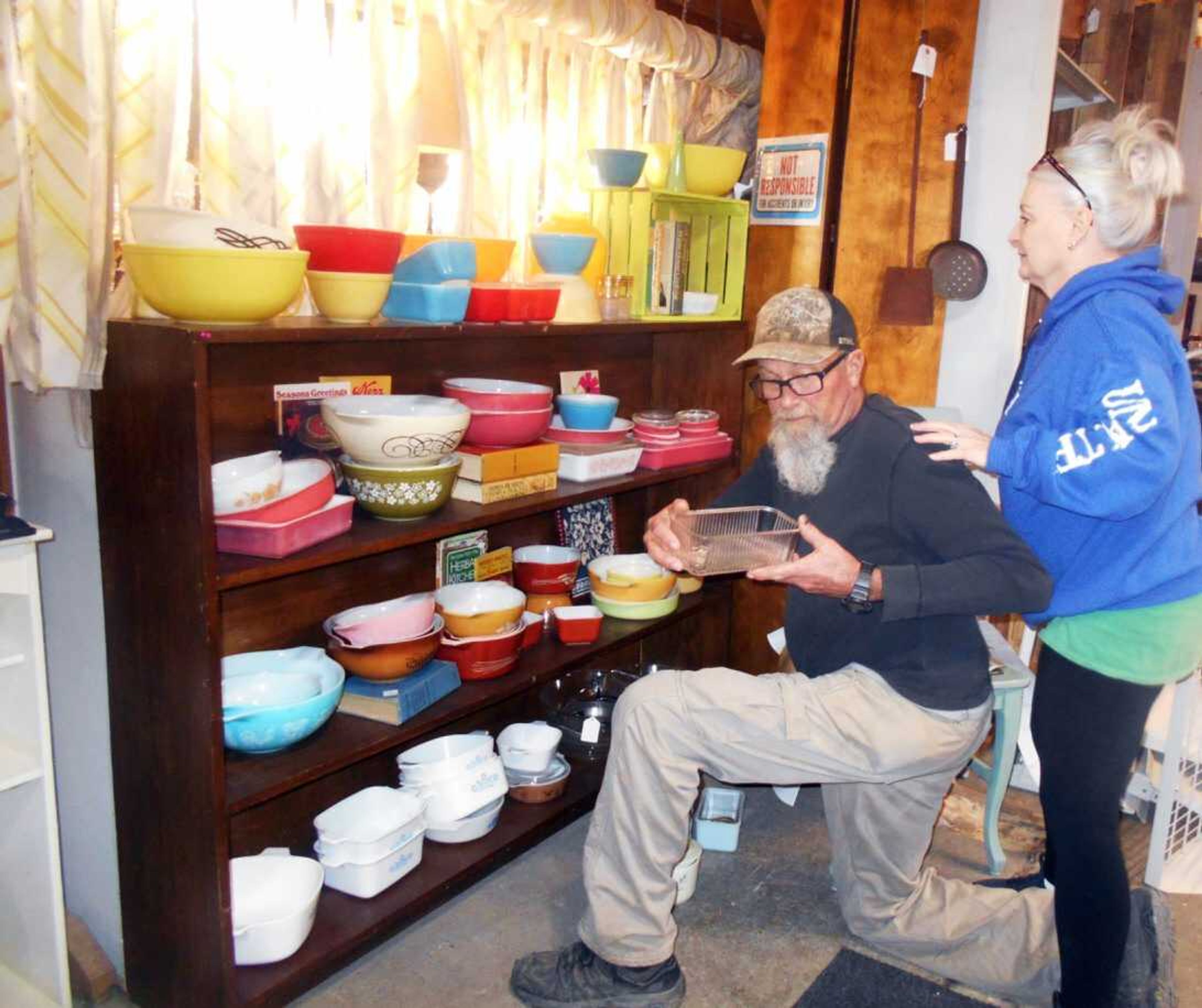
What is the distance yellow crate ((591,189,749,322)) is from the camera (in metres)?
2.60

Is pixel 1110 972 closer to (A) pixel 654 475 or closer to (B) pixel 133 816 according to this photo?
(A) pixel 654 475

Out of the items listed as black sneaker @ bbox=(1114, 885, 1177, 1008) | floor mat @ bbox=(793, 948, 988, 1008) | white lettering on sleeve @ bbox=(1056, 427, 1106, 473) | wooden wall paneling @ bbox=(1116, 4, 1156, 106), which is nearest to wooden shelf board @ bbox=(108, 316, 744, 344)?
white lettering on sleeve @ bbox=(1056, 427, 1106, 473)

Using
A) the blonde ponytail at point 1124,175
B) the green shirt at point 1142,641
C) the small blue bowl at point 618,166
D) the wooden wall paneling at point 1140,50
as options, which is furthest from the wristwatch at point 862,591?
the wooden wall paneling at point 1140,50

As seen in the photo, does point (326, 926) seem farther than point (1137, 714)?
Yes

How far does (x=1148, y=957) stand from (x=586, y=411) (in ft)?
5.30

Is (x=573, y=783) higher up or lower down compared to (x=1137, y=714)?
lower down

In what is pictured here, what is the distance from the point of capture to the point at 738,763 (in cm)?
191

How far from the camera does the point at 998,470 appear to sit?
171cm

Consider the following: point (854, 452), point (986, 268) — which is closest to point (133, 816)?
point (854, 452)

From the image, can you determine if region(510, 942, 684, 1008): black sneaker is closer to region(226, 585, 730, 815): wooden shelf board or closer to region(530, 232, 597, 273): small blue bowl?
region(226, 585, 730, 815): wooden shelf board

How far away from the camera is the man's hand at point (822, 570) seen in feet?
5.81

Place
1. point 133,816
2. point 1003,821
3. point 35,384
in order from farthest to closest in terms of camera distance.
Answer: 1. point 1003,821
2. point 133,816
3. point 35,384

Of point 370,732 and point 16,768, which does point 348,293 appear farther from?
point 16,768

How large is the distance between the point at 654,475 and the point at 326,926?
1267 mm
